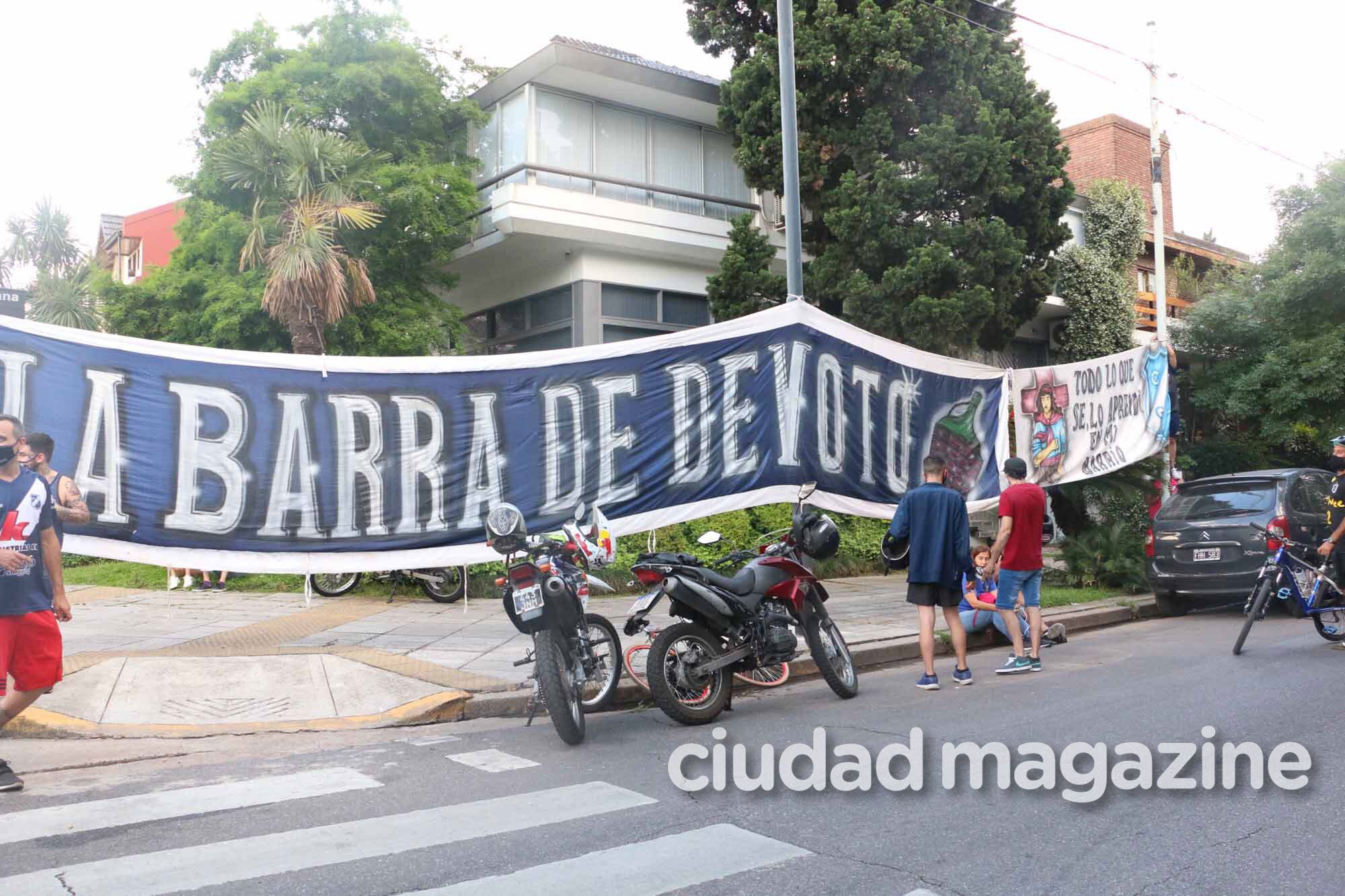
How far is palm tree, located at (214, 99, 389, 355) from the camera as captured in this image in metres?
15.2

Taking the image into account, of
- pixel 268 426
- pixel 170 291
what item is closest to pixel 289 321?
pixel 170 291

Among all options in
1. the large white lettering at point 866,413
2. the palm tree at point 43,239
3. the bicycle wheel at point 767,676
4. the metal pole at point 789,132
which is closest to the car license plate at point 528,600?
the bicycle wheel at point 767,676

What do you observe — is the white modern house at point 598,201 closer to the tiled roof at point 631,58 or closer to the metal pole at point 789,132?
the tiled roof at point 631,58

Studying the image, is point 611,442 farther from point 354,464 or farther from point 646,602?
point 646,602

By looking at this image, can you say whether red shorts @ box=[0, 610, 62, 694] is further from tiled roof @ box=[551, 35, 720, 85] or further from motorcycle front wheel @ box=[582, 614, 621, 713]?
tiled roof @ box=[551, 35, 720, 85]

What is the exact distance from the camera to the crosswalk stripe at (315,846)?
12.9 ft

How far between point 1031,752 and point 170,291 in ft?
51.7

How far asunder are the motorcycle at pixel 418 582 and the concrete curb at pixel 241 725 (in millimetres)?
5392

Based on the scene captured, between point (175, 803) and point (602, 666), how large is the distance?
112 inches

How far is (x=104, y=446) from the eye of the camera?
26.5 ft

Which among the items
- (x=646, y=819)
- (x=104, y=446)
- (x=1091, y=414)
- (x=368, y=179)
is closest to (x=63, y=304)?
(x=368, y=179)

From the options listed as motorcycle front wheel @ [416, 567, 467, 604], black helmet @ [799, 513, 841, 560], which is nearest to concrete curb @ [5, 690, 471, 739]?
black helmet @ [799, 513, 841, 560]

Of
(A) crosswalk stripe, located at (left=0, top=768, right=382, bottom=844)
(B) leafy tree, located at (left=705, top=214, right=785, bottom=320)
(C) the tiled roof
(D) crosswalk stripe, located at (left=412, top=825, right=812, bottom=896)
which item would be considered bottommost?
(D) crosswalk stripe, located at (left=412, top=825, right=812, bottom=896)

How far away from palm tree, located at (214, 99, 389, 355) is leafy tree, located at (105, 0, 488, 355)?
0.36 metres
